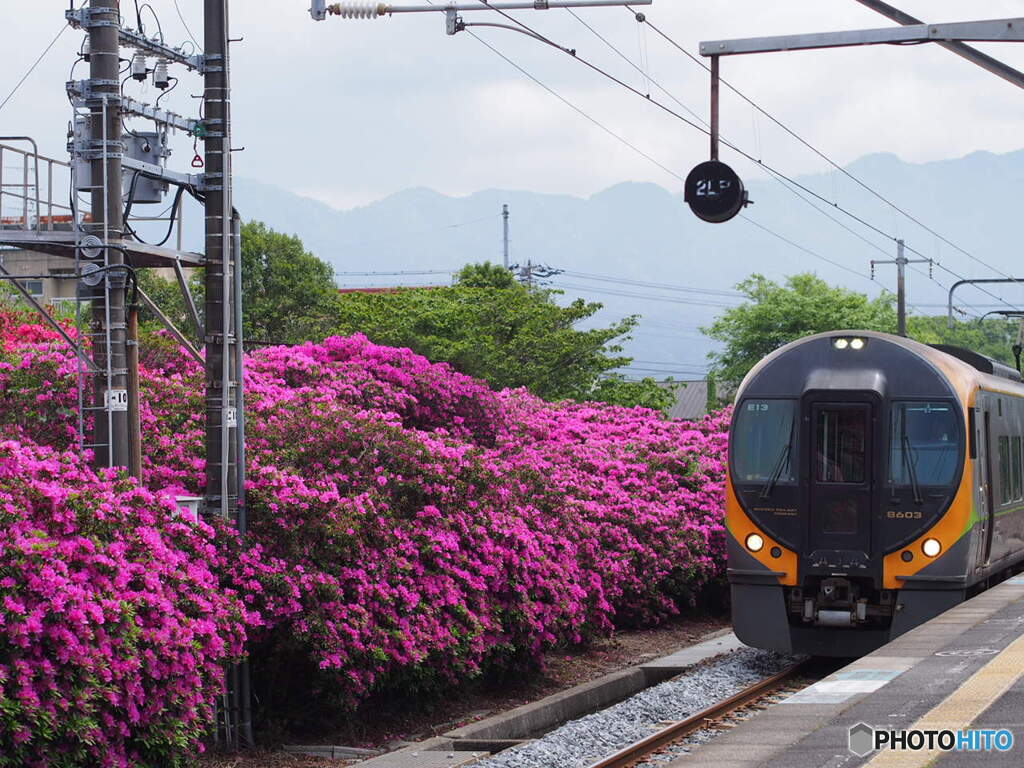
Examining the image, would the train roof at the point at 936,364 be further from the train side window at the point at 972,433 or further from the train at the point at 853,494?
the train side window at the point at 972,433

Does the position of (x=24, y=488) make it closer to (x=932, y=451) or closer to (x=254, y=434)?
(x=254, y=434)

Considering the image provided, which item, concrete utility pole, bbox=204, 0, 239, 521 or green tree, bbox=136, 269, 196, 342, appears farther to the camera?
green tree, bbox=136, 269, 196, 342

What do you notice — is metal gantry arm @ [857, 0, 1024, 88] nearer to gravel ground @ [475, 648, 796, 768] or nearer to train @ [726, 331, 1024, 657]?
train @ [726, 331, 1024, 657]

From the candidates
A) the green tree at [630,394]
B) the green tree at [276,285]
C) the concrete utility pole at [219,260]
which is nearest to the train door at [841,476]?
the concrete utility pole at [219,260]

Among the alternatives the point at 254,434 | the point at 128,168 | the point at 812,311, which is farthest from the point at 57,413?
the point at 812,311

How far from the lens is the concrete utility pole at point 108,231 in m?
11.5

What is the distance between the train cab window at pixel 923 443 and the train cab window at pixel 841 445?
302 mm

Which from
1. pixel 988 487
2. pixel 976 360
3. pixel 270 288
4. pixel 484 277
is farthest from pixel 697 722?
pixel 270 288

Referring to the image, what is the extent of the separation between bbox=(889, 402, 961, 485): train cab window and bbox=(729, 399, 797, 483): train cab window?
1.01 metres

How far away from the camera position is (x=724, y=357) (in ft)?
214

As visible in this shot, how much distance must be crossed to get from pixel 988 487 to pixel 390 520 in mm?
6348

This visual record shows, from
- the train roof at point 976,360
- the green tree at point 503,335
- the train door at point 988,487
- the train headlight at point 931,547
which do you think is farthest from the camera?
the green tree at point 503,335
